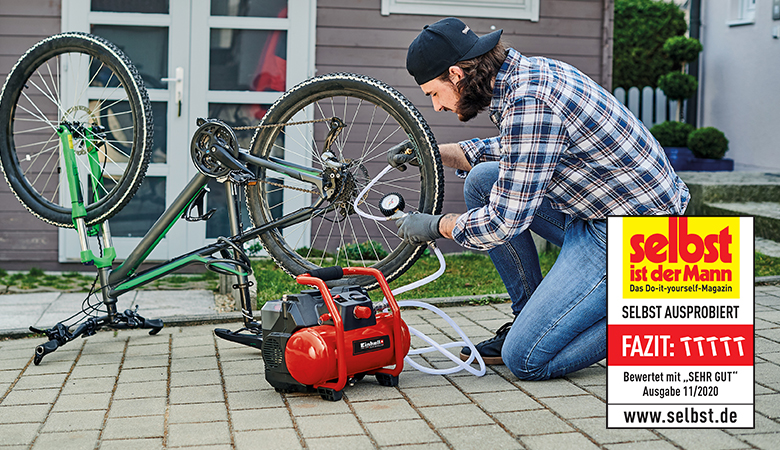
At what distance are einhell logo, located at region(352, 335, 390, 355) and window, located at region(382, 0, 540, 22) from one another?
3487mm

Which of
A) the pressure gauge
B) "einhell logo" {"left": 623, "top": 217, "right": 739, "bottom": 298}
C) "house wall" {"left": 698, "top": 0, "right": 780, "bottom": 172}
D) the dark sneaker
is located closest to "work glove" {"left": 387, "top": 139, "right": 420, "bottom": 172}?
the pressure gauge

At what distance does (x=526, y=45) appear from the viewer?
557 centimetres

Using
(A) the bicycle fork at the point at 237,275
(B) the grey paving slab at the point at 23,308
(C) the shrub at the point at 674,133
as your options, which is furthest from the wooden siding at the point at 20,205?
(C) the shrub at the point at 674,133

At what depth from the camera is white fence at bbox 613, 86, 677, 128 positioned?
33.8 feet

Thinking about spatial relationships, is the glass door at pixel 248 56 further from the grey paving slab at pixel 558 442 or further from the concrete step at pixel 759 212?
the grey paving slab at pixel 558 442

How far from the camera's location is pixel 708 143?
343 inches

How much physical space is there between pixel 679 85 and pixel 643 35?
1.72 m

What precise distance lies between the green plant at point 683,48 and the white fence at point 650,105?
29.5 inches

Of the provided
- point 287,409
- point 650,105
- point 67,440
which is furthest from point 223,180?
point 650,105

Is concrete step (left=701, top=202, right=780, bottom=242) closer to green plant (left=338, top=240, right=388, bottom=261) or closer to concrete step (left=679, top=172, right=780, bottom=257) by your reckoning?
Answer: concrete step (left=679, top=172, right=780, bottom=257)

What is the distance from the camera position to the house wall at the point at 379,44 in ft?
16.9

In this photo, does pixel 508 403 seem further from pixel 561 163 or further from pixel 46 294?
pixel 46 294

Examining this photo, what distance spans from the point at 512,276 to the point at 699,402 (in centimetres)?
92

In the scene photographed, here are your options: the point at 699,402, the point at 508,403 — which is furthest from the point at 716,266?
the point at 508,403
